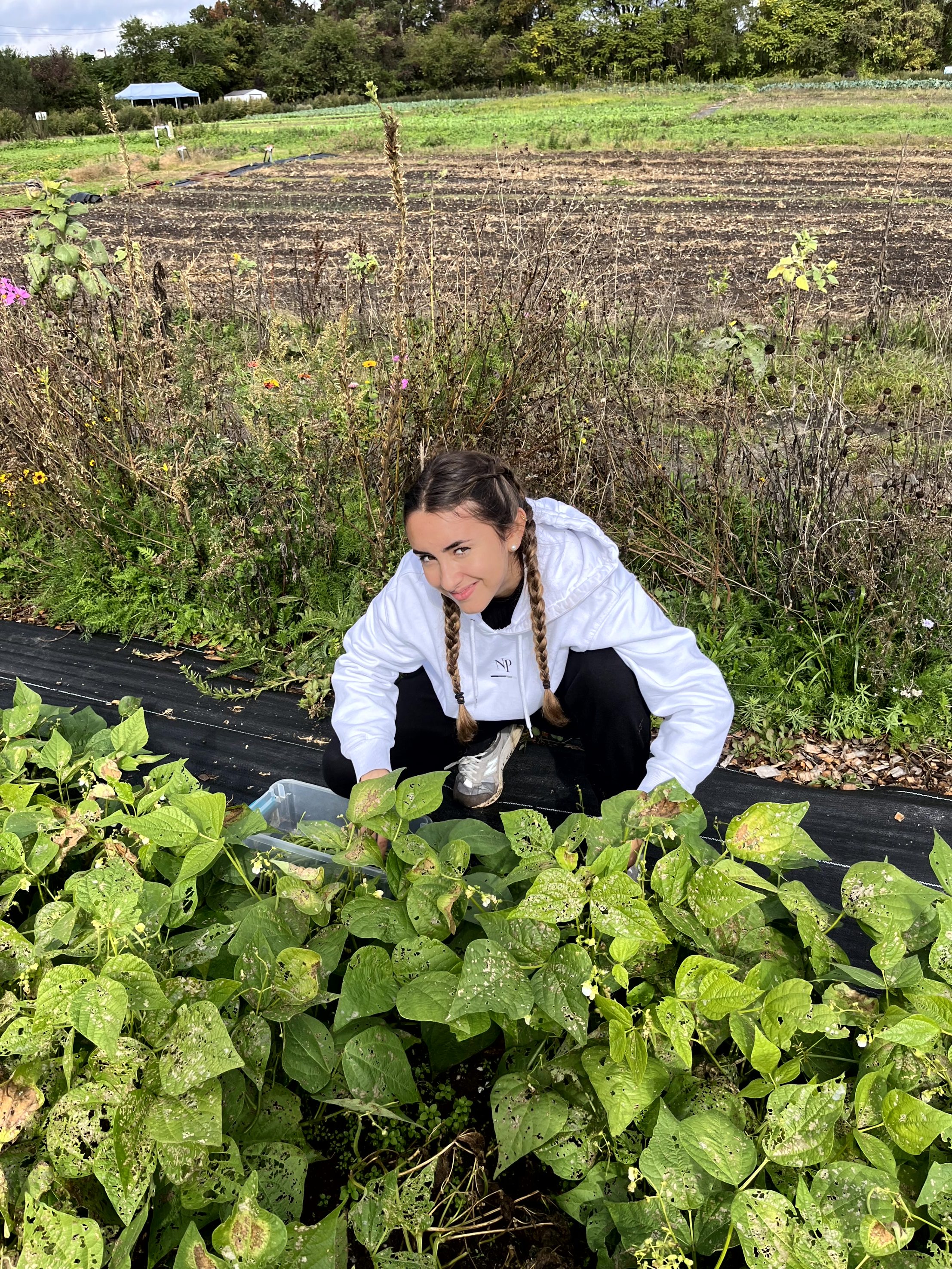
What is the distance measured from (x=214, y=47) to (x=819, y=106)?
1925 inches

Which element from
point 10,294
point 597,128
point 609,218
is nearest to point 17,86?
point 597,128

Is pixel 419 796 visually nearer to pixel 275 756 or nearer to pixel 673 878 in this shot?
pixel 673 878

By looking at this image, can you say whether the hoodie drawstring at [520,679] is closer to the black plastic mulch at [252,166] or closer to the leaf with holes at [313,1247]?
the leaf with holes at [313,1247]

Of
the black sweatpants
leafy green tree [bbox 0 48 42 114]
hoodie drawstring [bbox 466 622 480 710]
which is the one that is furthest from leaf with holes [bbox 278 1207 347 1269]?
leafy green tree [bbox 0 48 42 114]

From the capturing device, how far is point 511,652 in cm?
214

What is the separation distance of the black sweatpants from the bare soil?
1.80 metres

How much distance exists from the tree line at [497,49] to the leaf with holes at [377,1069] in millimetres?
51355

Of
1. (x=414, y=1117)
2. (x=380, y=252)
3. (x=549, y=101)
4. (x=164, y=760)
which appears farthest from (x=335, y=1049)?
(x=549, y=101)

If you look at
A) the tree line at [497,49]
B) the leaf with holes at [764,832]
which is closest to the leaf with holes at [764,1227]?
the leaf with holes at [764,832]

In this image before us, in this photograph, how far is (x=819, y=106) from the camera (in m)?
28.9

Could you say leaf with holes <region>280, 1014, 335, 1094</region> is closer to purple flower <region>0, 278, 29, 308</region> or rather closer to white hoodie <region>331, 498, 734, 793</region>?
white hoodie <region>331, 498, 734, 793</region>

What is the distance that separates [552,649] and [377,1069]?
1.22 meters

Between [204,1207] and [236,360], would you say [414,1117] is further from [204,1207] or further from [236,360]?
[236,360]

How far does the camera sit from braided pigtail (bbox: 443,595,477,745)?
202 cm
